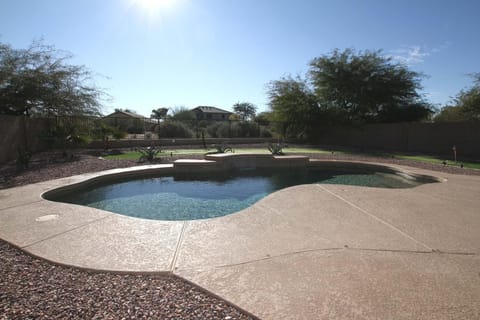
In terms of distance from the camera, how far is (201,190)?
21.5ft

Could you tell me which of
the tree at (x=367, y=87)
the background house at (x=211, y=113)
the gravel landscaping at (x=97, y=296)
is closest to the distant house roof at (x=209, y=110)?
the background house at (x=211, y=113)

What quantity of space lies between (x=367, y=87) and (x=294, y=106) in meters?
4.75

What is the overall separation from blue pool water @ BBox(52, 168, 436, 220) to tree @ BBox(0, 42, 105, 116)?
727 centimetres

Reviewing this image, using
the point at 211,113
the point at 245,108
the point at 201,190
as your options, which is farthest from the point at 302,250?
the point at 245,108

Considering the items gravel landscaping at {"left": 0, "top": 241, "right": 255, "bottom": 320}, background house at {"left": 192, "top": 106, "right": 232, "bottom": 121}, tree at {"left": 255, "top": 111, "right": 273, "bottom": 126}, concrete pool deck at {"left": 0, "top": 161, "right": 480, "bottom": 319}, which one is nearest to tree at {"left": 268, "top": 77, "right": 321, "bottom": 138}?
tree at {"left": 255, "top": 111, "right": 273, "bottom": 126}

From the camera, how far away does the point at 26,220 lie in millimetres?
3578

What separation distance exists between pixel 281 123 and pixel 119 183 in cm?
1310

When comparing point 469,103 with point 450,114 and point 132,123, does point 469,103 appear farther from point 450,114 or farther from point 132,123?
point 132,123

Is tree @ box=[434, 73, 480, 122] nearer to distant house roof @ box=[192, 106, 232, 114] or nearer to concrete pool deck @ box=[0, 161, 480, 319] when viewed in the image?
concrete pool deck @ box=[0, 161, 480, 319]

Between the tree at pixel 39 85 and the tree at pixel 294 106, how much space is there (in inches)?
426

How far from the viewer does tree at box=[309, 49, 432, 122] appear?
16859mm

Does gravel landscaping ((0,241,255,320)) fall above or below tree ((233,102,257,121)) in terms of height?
below

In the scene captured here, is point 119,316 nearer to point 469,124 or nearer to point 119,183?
point 119,183

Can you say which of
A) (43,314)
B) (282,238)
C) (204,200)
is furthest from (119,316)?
(204,200)
